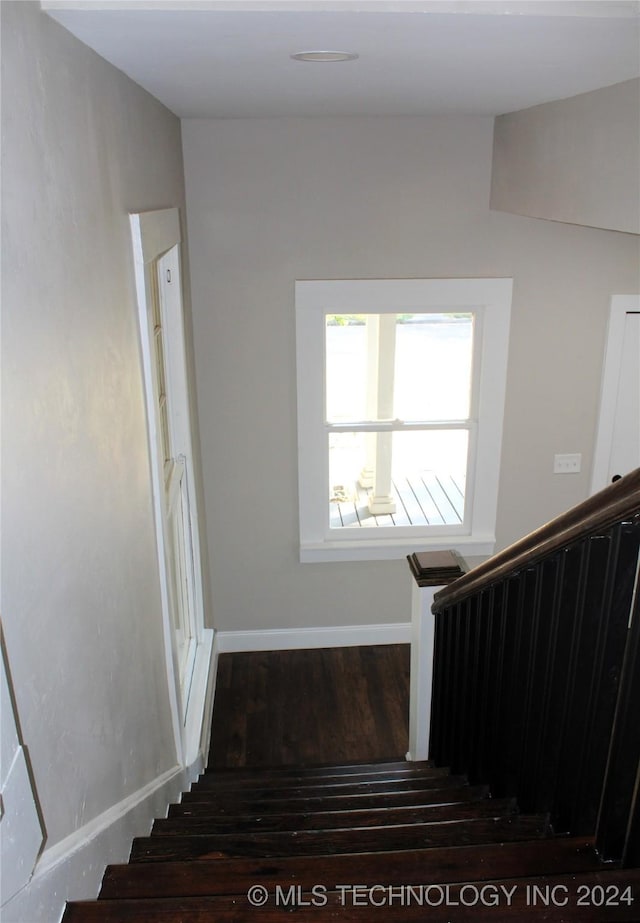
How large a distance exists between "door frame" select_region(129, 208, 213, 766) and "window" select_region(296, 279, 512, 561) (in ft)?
2.21

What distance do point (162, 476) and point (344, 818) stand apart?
1.14 metres

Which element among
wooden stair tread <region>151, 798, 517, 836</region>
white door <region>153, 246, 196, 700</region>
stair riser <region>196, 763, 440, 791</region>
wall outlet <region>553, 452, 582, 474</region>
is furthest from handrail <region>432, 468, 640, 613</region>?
wall outlet <region>553, 452, 582, 474</region>

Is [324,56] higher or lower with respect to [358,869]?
higher

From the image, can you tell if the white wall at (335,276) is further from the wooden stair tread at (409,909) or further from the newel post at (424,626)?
the wooden stair tread at (409,909)

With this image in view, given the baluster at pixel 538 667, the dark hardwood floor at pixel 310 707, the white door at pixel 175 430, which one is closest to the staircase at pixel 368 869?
the baluster at pixel 538 667

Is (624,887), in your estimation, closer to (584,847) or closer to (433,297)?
(584,847)

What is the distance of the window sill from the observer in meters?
4.01

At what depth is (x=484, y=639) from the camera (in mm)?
2154

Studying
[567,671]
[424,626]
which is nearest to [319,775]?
[424,626]

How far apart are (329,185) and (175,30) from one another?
2.03 m

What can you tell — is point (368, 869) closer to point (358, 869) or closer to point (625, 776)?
point (358, 869)

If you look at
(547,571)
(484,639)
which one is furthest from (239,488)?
(547,571)

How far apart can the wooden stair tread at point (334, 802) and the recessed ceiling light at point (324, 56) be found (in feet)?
6.68

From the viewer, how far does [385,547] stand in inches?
159
